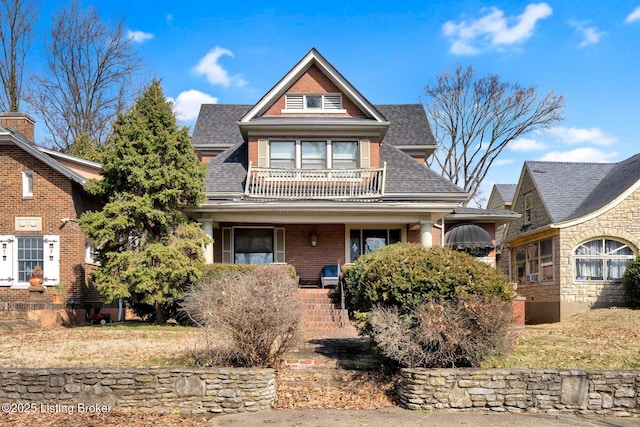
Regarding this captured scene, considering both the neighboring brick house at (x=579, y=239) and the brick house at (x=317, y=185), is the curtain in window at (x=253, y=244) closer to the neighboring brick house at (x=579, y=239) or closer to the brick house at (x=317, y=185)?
the brick house at (x=317, y=185)

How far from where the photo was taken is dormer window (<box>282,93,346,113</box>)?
19406 millimetres

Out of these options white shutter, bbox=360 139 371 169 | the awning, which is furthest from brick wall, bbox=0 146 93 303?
the awning

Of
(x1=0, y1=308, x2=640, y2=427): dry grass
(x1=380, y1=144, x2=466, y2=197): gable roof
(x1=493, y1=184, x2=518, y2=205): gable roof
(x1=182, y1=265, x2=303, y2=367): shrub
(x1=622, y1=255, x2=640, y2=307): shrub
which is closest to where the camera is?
(x1=0, y1=308, x2=640, y2=427): dry grass

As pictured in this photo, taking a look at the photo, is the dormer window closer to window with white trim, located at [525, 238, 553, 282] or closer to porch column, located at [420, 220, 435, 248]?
porch column, located at [420, 220, 435, 248]

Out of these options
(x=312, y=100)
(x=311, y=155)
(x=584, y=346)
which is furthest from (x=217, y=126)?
(x=584, y=346)

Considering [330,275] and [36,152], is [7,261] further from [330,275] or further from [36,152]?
[330,275]

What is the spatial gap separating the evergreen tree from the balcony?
2.68m

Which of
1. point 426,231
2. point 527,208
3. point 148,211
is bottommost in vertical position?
point 426,231

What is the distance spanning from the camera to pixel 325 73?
63.5ft

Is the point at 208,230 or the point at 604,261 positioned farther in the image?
the point at 604,261

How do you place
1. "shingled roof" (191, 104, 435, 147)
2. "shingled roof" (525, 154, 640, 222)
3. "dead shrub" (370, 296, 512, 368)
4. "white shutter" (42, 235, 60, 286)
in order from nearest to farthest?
"dead shrub" (370, 296, 512, 368) < "white shutter" (42, 235, 60, 286) < "shingled roof" (525, 154, 640, 222) < "shingled roof" (191, 104, 435, 147)

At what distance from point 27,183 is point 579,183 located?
2057 cm

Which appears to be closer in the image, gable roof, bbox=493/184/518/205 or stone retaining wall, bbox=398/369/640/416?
stone retaining wall, bbox=398/369/640/416

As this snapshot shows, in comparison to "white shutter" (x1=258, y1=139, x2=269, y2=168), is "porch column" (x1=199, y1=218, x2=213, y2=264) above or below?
below
